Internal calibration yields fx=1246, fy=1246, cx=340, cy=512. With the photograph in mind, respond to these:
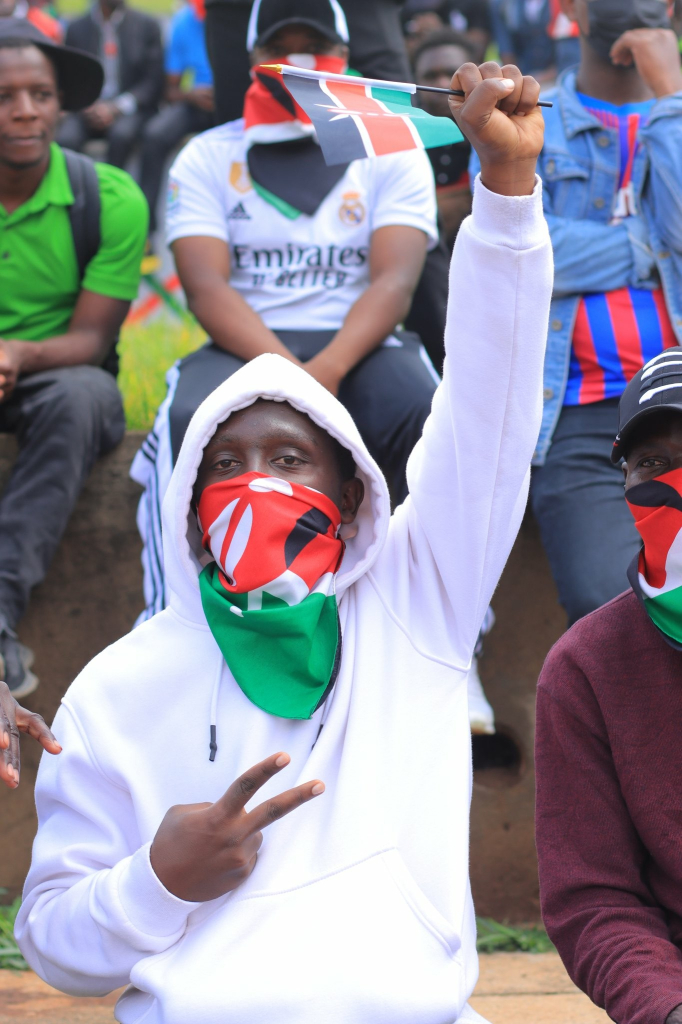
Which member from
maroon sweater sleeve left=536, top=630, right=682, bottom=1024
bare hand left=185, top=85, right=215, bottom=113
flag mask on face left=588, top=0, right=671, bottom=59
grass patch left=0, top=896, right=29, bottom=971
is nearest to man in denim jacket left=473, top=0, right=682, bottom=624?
flag mask on face left=588, top=0, right=671, bottom=59

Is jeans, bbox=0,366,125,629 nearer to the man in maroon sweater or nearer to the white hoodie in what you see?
the white hoodie

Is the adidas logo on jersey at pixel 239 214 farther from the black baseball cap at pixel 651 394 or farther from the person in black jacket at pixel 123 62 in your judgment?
the person in black jacket at pixel 123 62

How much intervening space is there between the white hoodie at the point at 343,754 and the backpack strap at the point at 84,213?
6.26 feet

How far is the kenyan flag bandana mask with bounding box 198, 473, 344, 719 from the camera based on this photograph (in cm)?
215

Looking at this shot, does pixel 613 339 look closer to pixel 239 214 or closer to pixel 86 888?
pixel 239 214

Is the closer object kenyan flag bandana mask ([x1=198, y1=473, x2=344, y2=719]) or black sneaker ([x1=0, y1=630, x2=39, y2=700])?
kenyan flag bandana mask ([x1=198, y1=473, x2=344, y2=719])

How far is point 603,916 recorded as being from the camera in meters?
2.17

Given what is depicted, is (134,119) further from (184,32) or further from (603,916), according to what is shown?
(603,916)

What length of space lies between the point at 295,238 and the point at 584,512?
4.13 ft

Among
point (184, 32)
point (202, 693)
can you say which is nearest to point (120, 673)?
point (202, 693)

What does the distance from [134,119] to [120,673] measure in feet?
22.8

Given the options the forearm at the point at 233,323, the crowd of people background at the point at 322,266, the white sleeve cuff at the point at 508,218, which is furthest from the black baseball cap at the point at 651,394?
the forearm at the point at 233,323

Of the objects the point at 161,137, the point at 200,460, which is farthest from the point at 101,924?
the point at 161,137

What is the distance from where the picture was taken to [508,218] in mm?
2012
